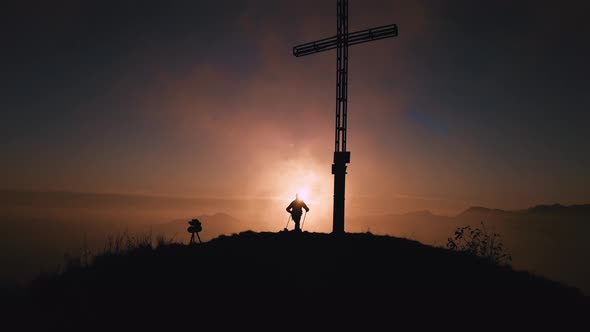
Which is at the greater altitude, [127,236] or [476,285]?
[127,236]

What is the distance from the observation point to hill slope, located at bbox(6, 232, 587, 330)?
33.0 feet

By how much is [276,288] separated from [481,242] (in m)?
15.4

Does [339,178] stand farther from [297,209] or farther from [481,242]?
[481,242]

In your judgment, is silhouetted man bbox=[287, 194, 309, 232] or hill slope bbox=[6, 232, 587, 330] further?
silhouetted man bbox=[287, 194, 309, 232]

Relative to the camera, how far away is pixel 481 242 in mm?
21500

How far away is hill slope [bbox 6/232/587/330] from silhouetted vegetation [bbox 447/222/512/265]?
3552mm

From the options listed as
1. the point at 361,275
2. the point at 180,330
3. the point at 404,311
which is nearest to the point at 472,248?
the point at 361,275

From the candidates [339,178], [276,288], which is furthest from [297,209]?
[276,288]

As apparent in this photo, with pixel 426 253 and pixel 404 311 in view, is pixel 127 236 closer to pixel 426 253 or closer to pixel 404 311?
pixel 404 311

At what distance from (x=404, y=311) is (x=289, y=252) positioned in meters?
6.38

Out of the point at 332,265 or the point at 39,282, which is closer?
the point at 39,282

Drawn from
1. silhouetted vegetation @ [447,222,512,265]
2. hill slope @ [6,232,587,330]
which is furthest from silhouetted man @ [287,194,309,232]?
silhouetted vegetation @ [447,222,512,265]

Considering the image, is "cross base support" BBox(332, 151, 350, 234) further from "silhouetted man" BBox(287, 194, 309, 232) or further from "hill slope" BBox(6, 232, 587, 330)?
"hill slope" BBox(6, 232, 587, 330)

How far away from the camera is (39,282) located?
43.1ft
